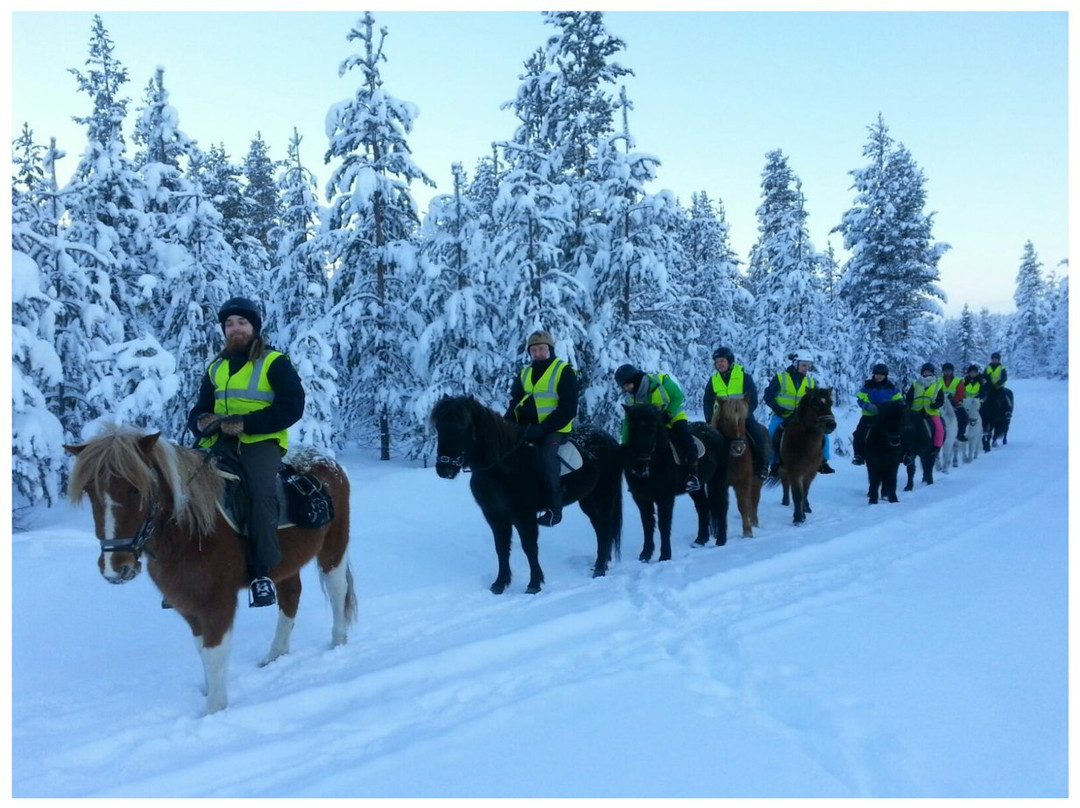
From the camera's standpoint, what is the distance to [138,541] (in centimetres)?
381

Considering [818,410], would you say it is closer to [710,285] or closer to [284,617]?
[284,617]

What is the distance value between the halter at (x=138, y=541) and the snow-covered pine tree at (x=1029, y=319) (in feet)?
233

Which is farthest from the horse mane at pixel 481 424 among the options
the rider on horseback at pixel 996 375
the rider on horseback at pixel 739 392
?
the rider on horseback at pixel 996 375

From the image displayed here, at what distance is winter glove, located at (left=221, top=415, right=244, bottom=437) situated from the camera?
441 centimetres

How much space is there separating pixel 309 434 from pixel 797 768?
40.4 ft

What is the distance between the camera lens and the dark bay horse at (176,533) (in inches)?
147

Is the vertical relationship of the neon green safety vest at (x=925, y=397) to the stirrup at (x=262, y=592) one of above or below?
above

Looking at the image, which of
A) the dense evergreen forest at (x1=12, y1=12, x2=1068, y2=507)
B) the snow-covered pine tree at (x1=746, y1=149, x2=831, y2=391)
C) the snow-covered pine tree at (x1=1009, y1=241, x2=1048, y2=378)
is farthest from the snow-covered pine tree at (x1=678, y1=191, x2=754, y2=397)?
the snow-covered pine tree at (x1=1009, y1=241, x2=1048, y2=378)

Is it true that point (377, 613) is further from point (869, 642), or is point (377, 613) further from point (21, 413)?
point (21, 413)

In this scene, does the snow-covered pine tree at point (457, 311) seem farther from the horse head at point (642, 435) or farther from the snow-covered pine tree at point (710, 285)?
the snow-covered pine tree at point (710, 285)

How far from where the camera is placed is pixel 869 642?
15.1 feet

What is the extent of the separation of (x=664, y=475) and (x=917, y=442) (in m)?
7.39

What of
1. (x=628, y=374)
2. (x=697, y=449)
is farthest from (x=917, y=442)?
(x=628, y=374)

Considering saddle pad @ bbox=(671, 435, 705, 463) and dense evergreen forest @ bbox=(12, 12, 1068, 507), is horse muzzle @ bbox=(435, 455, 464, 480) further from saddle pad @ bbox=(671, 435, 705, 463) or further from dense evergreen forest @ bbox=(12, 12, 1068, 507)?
dense evergreen forest @ bbox=(12, 12, 1068, 507)
